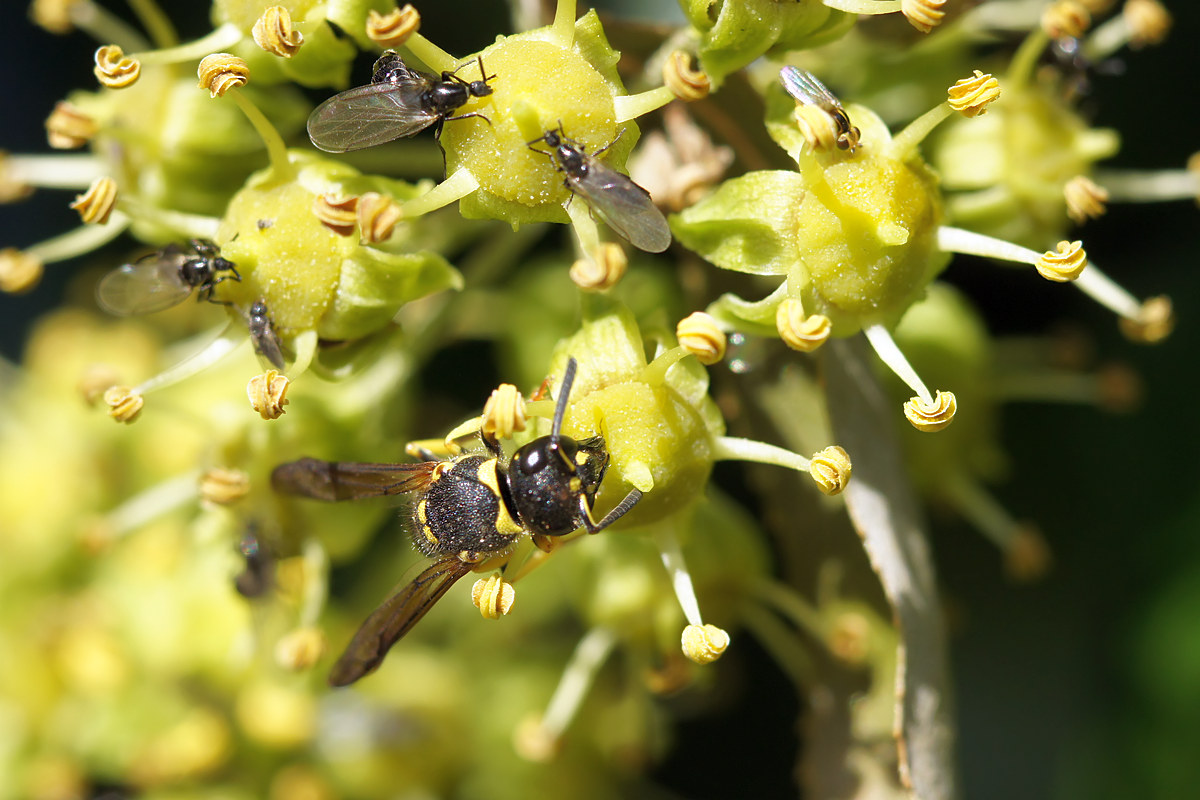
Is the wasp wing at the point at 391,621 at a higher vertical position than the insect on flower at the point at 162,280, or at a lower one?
lower

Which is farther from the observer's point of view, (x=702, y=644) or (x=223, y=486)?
(x=223, y=486)

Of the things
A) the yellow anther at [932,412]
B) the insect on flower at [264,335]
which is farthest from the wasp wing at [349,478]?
the yellow anther at [932,412]

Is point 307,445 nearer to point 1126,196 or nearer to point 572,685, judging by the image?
point 572,685

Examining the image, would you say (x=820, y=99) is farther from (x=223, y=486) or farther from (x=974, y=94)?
(x=223, y=486)

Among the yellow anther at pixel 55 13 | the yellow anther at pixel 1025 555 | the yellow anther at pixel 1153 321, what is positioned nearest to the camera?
the yellow anther at pixel 1153 321

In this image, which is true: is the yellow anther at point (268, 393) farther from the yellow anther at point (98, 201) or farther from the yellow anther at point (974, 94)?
the yellow anther at point (974, 94)

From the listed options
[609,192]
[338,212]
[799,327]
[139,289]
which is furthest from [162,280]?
[799,327]

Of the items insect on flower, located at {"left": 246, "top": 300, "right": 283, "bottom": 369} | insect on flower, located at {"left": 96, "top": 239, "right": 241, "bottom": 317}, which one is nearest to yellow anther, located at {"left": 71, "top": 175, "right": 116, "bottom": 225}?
insect on flower, located at {"left": 96, "top": 239, "right": 241, "bottom": 317}
